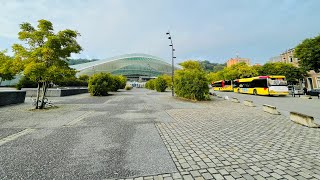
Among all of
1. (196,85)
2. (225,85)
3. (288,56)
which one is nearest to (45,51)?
(196,85)

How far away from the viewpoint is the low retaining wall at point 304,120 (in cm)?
666

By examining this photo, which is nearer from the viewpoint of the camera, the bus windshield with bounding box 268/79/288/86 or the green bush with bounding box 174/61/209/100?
the green bush with bounding box 174/61/209/100

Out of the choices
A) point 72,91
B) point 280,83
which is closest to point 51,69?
point 72,91

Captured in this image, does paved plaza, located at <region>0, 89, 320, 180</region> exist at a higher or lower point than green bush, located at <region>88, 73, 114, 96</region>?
lower

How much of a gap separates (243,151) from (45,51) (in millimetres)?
10834

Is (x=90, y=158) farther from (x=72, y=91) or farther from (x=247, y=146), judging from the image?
(x=72, y=91)

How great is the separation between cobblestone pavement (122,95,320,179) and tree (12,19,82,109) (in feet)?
26.7

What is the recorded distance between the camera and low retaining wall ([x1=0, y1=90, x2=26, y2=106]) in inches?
493

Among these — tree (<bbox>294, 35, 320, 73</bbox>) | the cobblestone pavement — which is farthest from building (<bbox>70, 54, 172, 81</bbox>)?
the cobblestone pavement

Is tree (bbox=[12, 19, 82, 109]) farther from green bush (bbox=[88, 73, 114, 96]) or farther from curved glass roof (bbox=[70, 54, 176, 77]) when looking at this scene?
curved glass roof (bbox=[70, 54, 176, 77])

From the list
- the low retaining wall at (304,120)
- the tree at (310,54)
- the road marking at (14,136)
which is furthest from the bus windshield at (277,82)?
the road marking at (14,136)

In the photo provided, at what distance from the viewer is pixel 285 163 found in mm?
3527

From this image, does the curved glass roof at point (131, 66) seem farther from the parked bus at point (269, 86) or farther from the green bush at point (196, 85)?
the green bush at point (196, 85)

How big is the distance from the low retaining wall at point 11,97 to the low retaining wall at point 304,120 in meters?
18.0
